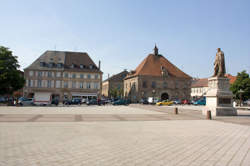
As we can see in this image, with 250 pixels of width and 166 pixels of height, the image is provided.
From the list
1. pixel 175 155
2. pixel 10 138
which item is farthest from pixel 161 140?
pixel 10 138

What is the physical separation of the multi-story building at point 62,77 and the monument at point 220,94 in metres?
38.7

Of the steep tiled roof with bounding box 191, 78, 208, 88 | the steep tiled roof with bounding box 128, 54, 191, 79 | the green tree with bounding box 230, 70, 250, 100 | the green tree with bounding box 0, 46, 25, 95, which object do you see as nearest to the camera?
the green tree with bounding box 0, 46, 25, 95

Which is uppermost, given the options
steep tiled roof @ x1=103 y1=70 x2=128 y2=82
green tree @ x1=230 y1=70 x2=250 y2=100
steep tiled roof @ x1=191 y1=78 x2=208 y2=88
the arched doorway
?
steep tiled roof @ x1=103 y1=70 x2=128 y2=82

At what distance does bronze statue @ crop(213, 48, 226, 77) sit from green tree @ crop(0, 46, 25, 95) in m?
29.9

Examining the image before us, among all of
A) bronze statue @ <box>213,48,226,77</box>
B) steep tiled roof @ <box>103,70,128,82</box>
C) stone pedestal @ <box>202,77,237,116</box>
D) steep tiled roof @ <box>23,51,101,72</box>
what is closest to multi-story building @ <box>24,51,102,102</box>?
steep tiled roof @ <box>23,51,101,72</box>

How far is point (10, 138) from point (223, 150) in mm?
7051

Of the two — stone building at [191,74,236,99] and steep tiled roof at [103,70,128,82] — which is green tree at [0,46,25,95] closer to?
steep tiled roof at [103,70,128,82]

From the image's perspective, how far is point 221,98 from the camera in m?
19.8

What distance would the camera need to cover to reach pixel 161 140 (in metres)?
7.96

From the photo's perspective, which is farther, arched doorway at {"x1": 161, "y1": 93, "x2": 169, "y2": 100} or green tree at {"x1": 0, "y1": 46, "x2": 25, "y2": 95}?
arched doorway at {"x1": 161, "y1": 93, "x2": 169, "y2": 100}

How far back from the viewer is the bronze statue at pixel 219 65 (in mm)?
20578

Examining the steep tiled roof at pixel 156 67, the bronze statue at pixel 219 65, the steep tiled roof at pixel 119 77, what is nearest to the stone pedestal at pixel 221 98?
the bronze statue at pixel 219 65

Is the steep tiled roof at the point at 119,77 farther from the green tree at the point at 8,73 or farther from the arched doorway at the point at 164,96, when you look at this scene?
the green tree at the point at 8,73

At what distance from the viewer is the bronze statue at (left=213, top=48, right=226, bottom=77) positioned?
20.6m
